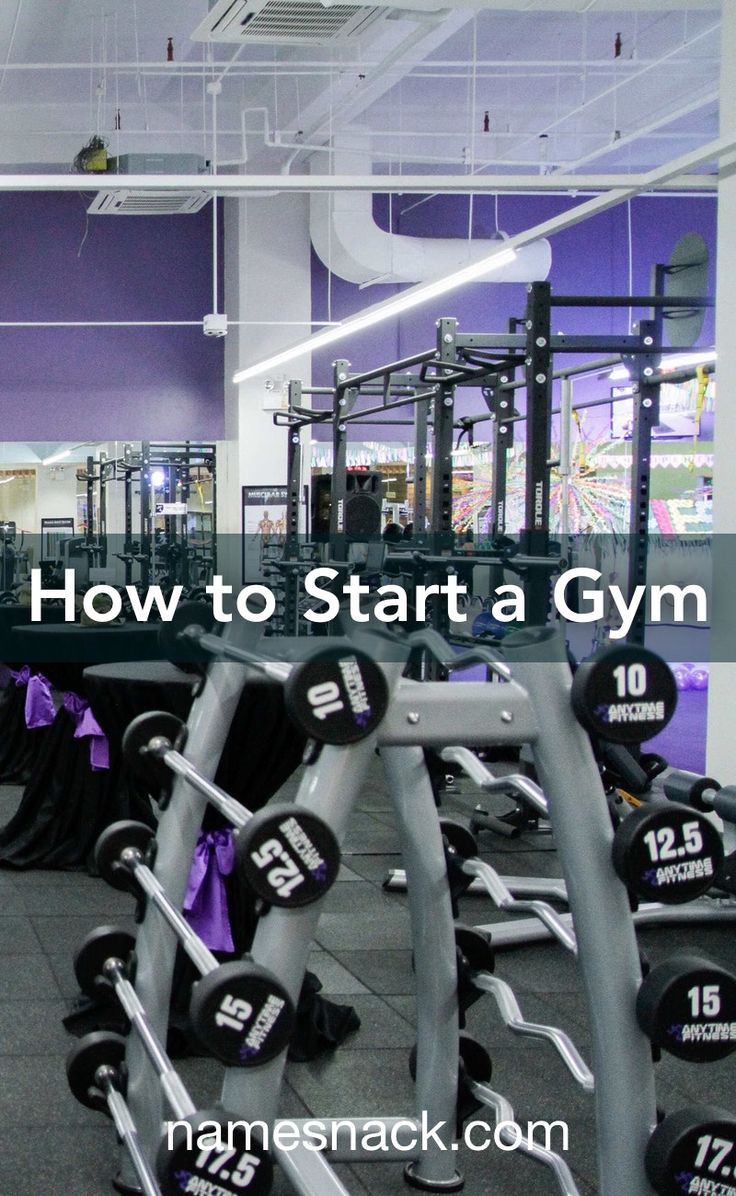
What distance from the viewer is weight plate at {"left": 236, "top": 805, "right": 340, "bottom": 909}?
4.82 ft

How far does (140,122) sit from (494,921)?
9173 millimetres

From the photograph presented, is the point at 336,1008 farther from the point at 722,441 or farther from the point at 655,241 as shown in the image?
the point at 655,241

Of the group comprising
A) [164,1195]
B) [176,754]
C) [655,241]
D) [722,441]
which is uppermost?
[655,241]

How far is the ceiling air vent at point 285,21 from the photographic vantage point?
596cm

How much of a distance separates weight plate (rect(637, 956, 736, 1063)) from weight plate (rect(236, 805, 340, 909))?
16.5 inches

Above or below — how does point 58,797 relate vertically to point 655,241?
below

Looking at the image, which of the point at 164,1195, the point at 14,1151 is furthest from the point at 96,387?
the point at 164,1195

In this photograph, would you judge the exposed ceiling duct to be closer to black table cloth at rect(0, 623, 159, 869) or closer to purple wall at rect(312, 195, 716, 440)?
black table cloth at rect(0, 623, 159, 869)

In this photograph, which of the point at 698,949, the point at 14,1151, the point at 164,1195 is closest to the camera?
the point at 164,1195

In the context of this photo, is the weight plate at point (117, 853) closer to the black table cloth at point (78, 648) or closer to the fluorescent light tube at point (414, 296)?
the black table cloth at point (78, 648)

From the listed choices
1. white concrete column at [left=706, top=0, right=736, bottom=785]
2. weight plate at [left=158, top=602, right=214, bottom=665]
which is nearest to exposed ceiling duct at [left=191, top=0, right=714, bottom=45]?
white concrete column at [left=706, top=0, right=736, bottom=785]

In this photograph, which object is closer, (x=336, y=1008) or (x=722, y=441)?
(x=336, y=1008)

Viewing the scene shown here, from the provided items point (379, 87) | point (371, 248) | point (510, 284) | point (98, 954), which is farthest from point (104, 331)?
point (98, 954)

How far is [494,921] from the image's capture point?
4.10 meters
